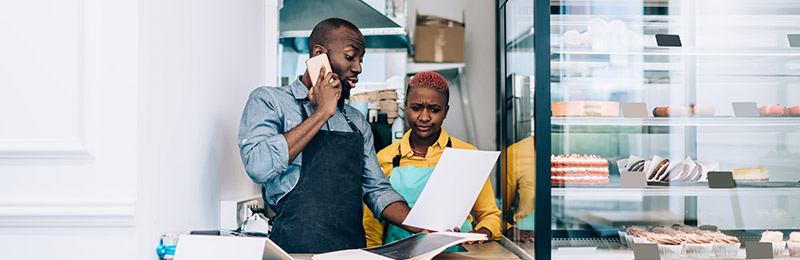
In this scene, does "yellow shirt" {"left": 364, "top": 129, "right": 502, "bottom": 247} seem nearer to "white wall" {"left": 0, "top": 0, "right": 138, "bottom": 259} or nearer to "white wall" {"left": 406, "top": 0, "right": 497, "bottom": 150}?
"white wall" {"left": 406, "top": 0, "right": 497, "bottom": 150}

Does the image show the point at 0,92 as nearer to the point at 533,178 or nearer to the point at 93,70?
the point at 93,70

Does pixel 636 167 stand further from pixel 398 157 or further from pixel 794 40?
pixel 398 157

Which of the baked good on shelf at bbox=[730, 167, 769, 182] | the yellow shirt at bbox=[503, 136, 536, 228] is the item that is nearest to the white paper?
the yellow shirt at bbox=[503, 136, 536, 228]

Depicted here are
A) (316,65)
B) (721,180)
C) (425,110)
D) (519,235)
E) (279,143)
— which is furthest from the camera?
(425,110)

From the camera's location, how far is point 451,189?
75.3 inches

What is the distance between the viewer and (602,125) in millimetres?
2646

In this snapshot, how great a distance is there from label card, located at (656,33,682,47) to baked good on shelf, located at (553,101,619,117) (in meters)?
0.34

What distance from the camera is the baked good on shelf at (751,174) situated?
2.65m

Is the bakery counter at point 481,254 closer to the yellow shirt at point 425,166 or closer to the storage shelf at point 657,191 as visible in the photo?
the yellow shirt at point 425,166

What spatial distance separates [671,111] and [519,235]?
3.03 feet

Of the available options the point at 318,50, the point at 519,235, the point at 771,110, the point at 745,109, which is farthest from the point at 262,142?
the point at 771,110

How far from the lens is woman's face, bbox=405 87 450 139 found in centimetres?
282

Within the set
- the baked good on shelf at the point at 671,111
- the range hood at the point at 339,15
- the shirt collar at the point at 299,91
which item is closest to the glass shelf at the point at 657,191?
the baked good on shelf at the point at 671,111

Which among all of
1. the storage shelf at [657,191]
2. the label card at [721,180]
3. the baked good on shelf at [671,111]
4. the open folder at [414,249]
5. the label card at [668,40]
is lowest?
the open folder at [414,249]
